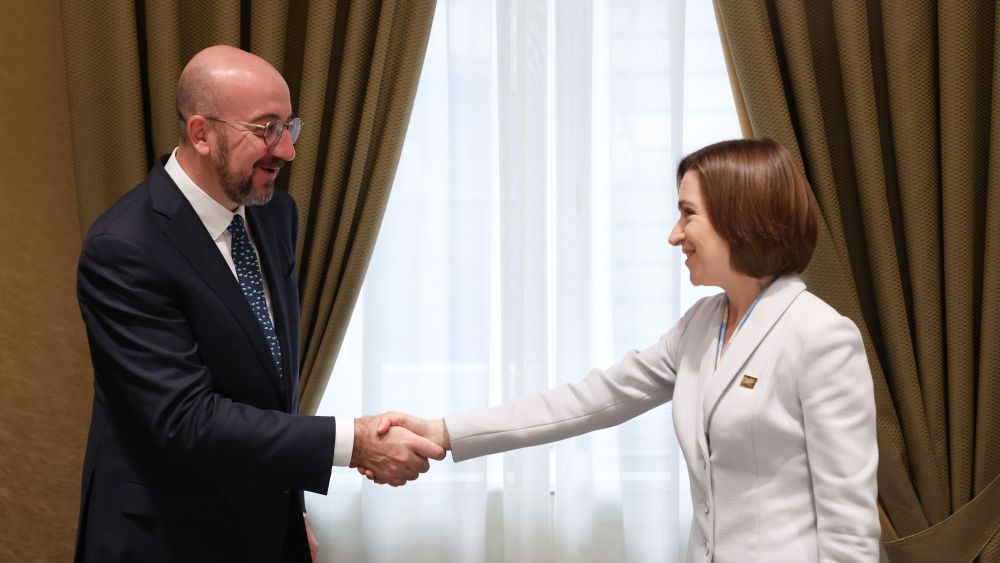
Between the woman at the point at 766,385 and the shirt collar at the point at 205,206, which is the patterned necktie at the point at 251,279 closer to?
the shirt collar at the point at 205,206

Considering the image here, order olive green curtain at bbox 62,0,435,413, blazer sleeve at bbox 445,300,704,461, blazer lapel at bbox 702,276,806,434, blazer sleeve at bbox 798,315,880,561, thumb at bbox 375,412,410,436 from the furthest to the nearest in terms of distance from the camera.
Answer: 1. olive green curtain at bbox 62,0,435,413
2. thumb at bbox 375,412,410,436
3. blazer sleeve at bbox 445,300,704,461
4. blazer lapel at bbox 702,276,806,434
5. blazer sleeve at bbox 798,315,880,561

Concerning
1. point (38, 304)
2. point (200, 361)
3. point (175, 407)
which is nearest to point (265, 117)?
point (200, 361)

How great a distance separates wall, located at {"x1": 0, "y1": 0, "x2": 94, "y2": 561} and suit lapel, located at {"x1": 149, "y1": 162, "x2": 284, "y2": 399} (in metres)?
1.11

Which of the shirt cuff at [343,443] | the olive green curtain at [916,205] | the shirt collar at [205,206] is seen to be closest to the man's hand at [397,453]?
the shirt cuff at [343,443]

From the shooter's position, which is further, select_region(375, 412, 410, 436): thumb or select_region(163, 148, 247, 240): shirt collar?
select_region(375, 412, 410, 436): thumb

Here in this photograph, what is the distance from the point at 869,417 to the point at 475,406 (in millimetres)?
1610

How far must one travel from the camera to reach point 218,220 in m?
2.31

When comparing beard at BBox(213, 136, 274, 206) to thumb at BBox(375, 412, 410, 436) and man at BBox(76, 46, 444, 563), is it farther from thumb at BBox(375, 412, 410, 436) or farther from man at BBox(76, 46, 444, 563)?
thumb at BBox(375, 412, 410, 436)

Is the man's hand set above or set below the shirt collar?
below

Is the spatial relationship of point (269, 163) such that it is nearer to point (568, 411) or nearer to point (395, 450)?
point (395, 450)

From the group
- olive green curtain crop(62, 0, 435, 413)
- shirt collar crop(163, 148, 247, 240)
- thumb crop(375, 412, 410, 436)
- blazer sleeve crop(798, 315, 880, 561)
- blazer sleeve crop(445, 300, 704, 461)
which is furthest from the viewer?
olive green curtain crop(62, 0, 435, 413)

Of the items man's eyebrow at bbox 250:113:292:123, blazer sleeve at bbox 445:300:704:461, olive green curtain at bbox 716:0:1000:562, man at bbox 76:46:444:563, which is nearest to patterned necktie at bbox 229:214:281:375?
man at bbox 76:46:444:563

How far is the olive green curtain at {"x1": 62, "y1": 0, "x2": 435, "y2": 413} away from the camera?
3.12 metres

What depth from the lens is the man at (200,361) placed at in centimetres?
213
